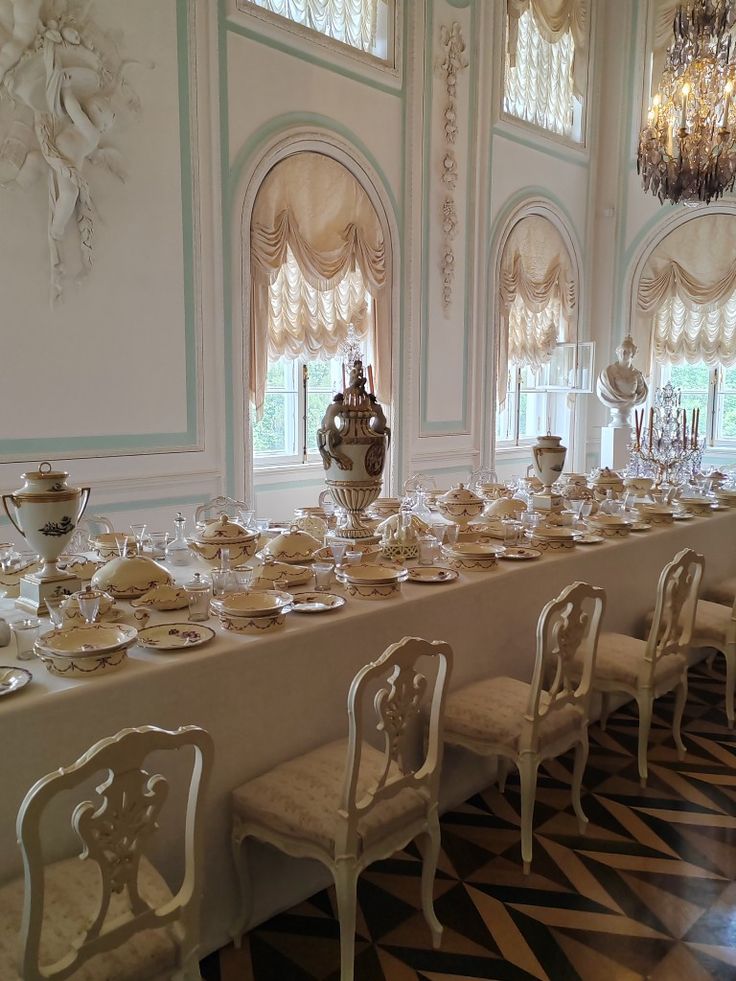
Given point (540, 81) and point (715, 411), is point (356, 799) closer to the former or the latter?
point (715, 411)

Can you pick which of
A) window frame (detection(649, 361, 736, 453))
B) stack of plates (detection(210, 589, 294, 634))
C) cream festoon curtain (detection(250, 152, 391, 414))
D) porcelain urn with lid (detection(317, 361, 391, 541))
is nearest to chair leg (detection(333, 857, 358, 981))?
stack of plates (detection(210, 589, 294, 634))

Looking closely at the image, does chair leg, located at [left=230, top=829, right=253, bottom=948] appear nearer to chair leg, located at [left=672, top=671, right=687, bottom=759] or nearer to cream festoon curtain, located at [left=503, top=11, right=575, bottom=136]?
chair leg, located at [left=672, top=671, right=687, bottom=759]

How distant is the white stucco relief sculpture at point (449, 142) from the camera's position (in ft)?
23.7

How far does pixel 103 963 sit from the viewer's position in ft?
5.41

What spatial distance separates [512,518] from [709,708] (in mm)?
1520

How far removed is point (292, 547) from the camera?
319 cm

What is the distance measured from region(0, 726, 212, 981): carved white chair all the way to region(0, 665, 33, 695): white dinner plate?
0.37m

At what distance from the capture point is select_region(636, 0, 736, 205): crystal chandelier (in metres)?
6.00

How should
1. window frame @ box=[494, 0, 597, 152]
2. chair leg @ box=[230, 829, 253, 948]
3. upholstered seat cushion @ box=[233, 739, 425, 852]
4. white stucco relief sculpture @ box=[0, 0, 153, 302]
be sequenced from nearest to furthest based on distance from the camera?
upholstered seat cushion @ box=[233, 739, 425, 852] < chair leg @ box=[230, 829, 253, 948] < white stucco relief sculpture @ box=[0, 0, 153, 302] < window frame @ box=[494, 0, 597, 152]

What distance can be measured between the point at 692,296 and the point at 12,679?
842 centimetres

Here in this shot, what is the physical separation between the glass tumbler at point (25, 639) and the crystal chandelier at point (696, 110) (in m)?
5.84

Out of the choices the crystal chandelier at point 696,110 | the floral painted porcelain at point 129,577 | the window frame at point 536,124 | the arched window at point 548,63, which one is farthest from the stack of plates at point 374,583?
the arched window at point 548,63

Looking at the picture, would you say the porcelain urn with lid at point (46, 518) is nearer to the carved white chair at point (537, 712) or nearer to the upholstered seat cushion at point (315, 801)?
the upholstered seat cushion at point (315, 801)

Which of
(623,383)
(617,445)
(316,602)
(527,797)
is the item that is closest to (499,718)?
(527,797)
